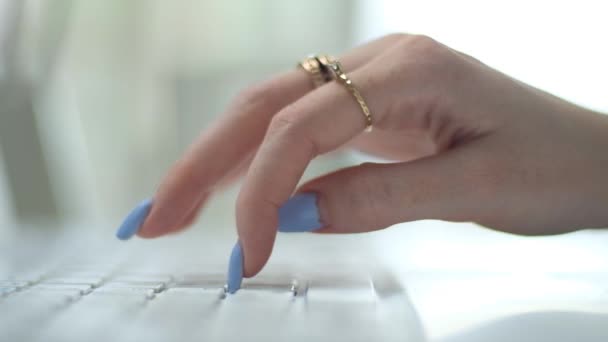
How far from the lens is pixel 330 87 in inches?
18.3

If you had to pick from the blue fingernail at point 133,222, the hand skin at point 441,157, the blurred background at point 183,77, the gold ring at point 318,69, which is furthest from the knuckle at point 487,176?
the blue fingernail at point 133,222

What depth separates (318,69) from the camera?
619 millimetres

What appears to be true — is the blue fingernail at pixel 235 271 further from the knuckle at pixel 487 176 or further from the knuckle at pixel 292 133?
the knuckle at pixel 487 176

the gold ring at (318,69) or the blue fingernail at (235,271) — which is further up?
the gold ring at (318,69)

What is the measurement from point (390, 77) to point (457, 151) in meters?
0.10

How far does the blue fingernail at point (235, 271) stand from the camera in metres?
0.42

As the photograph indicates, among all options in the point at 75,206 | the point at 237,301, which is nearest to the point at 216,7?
the point at 75,206

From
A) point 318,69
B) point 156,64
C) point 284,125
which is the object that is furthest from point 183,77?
point 284,125

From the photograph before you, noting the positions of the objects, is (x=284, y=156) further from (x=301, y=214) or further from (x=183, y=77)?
(x=183, y=77)

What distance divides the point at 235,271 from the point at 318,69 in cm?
30

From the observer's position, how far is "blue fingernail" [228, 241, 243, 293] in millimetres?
425

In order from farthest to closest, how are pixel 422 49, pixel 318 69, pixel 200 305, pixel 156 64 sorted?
1. pixel 156 64
2. pixel 318 69
3. pixel 422 49
4. pixel 200 305

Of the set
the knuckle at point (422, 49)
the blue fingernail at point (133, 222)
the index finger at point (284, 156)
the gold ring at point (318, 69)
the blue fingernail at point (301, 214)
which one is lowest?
the blue fingernail at point (133, 222)

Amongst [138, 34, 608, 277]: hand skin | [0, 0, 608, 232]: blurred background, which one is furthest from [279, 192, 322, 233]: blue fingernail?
[0, 0, 608, 232]: blurred background
